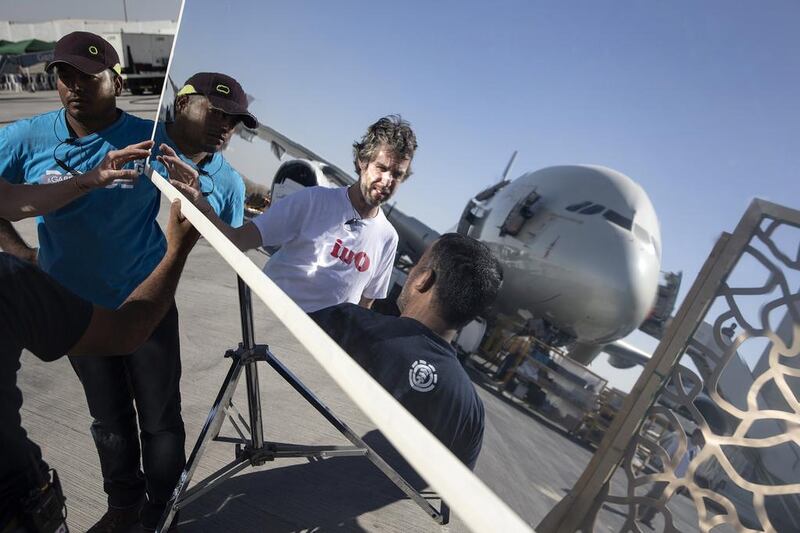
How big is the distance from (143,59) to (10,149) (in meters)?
1.29

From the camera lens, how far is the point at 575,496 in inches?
29.5

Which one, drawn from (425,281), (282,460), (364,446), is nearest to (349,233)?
(425,281)

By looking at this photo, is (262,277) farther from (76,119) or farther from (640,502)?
(76,119)

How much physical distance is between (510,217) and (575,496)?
0.50 meters

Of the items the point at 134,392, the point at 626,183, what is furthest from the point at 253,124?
the point at 134,392

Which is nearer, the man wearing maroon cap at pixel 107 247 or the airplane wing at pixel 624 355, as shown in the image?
the airplane wing at pixel 624 355

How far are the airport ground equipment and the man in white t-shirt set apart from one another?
51cm

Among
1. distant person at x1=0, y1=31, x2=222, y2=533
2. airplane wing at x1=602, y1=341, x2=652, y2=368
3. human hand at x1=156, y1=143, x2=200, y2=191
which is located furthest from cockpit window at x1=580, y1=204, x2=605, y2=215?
distant person at x1=0, y1=31, x2=222, y2=533

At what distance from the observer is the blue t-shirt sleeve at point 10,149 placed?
73.5 inches

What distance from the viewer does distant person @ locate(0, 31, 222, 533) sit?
187 cm

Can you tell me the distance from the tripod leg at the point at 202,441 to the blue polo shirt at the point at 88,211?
64cm

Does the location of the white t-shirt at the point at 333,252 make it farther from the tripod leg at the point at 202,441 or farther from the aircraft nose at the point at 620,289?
the tripod leg at the point at 202,441

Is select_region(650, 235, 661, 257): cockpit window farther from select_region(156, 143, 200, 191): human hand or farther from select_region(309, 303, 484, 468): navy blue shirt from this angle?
select_region(156, 143, 200, 191): human hand

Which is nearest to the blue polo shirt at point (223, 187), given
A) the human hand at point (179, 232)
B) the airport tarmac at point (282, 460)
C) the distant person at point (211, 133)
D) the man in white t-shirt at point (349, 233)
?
the distant person at point (211, 133)
